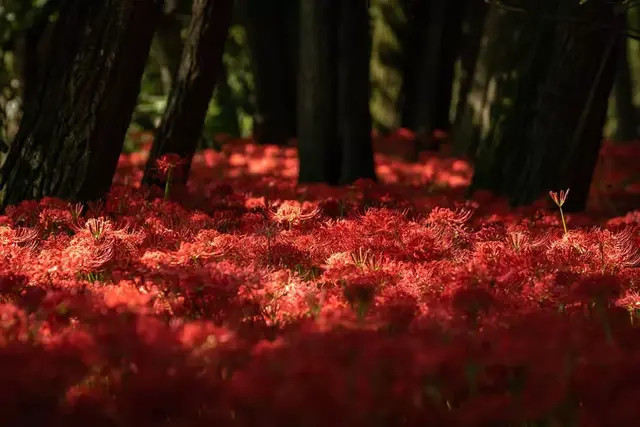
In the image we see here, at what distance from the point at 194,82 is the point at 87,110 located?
1.34 metres

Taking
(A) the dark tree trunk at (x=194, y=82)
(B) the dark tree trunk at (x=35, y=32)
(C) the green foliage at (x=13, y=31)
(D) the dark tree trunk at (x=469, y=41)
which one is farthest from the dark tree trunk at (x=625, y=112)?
(A) the dark tree trunk at (x=194, y=82)

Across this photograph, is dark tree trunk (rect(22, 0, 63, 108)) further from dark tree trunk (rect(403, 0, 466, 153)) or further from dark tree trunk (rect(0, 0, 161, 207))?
dark tree trunk (rect(403, 0, 466, 153))

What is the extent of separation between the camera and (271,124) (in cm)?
1680

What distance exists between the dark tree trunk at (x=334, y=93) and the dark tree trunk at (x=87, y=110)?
3659 millimetres

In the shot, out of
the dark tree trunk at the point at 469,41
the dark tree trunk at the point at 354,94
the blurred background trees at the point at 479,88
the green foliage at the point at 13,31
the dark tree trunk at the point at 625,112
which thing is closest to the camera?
the blurred background trees at the point at 479,88

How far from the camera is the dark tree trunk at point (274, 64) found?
16625 mm

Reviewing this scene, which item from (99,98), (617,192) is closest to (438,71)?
(617,192)

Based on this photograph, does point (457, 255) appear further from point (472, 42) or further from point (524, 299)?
point (472, 42)

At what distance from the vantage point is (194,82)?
7.78m

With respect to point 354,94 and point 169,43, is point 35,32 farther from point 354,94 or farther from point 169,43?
point 169,43

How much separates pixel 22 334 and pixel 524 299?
5.19ft

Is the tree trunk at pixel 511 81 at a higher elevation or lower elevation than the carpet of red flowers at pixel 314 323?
higher

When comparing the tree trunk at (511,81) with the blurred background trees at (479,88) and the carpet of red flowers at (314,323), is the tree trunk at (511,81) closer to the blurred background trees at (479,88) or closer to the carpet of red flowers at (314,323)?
the blurred background trees at (479,88)

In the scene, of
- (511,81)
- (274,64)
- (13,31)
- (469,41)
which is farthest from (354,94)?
(469,41)
